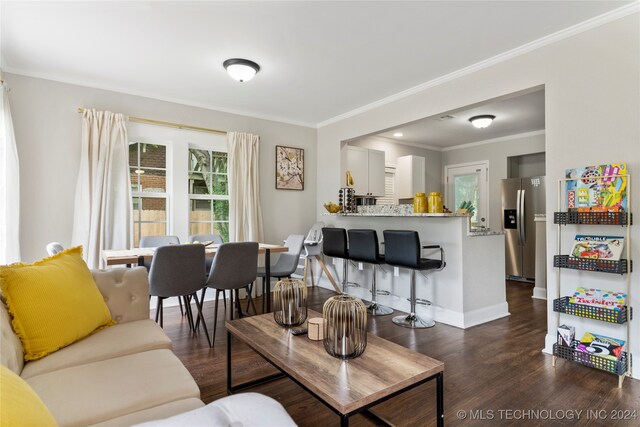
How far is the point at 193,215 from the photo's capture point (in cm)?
465

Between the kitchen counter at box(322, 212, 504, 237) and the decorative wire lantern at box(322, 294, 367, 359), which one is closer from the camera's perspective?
the decorative wire lantern at box(322, 294, 367, 359)

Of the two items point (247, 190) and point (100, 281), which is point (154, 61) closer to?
point (247, 190)

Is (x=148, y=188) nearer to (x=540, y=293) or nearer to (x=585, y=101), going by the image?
(x=585, y=101)

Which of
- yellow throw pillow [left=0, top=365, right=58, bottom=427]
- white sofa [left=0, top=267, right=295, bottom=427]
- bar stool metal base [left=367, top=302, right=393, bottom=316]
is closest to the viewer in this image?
yellow throw pillow [left=0, top=365, right=58, bottom=427]

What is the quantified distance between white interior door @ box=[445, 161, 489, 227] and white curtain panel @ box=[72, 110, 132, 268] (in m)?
5.87

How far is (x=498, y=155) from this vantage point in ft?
21.4

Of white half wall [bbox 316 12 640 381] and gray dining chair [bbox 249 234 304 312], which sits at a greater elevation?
white half wall [bbox 316 12 640 381]

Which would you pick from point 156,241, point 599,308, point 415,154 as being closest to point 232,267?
point 156,241

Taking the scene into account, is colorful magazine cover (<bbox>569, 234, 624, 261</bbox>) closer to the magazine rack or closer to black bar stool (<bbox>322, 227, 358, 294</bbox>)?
the magazine rack

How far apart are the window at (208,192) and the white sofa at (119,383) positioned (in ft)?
9.41

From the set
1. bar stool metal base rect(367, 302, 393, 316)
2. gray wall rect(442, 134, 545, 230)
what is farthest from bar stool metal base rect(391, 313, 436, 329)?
gray wall rect(442, 134, 545, 230)

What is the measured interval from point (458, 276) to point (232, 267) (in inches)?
88.6

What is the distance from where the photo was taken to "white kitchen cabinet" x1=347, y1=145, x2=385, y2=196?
18.2 ft

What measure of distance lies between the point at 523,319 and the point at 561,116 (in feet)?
7.03
